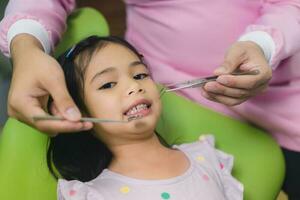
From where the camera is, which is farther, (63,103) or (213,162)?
(213,162)

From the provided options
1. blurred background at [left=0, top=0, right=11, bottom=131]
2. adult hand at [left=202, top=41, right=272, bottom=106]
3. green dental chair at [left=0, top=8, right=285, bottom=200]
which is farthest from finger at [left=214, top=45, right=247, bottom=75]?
blurred background at [left=0, top=0, right=11, bottom=131]

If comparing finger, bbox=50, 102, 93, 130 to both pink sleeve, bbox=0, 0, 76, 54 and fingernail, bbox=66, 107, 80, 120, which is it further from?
pink sleeve, bbox=0, 0, 76, 54

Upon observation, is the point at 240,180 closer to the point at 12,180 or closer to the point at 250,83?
the point at 250,83

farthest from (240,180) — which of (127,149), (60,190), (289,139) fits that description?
(60,190)

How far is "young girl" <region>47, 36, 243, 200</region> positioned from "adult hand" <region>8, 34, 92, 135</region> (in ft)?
0.17

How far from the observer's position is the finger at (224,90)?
79 cm

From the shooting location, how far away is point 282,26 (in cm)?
93

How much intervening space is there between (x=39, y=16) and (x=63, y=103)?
294mm

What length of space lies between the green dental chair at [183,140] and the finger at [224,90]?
0.18 metres

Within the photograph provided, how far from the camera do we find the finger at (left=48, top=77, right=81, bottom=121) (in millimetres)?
667

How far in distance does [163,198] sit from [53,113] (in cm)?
23

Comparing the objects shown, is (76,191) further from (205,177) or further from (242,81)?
(242,81)

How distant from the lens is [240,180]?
0.95m

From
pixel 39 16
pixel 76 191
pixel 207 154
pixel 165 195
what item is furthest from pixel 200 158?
pixel 39 16
